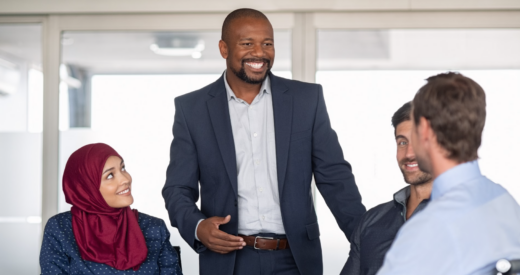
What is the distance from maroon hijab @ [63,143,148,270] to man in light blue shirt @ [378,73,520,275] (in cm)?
175

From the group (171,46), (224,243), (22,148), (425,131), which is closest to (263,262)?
(224,243)

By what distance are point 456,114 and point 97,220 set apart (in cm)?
200

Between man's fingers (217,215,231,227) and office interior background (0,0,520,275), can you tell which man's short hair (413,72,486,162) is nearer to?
man's fingers (217,215,231,227)

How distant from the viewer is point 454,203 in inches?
47.0

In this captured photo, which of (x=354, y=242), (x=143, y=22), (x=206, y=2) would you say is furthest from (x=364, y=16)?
(x=354, y=242)

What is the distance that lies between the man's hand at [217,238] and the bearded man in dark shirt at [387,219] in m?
0.41

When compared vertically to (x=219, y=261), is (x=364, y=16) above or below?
above

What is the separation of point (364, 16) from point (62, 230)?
2.21m

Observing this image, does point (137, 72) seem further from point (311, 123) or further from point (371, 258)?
point (371, 258)

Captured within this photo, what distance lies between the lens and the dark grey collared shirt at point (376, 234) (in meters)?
2.12

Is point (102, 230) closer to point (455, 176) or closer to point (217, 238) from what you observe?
point (217, 238)

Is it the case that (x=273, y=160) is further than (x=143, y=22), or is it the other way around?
(x=143, y=22)

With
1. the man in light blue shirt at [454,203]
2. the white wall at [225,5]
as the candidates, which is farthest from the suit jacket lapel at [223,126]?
the white wall at [225,5]

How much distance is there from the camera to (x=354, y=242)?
2.23m
